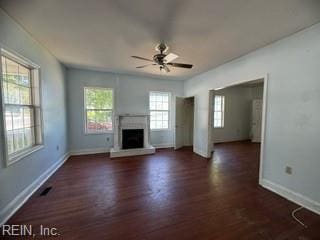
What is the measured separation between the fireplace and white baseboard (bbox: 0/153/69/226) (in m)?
2.03

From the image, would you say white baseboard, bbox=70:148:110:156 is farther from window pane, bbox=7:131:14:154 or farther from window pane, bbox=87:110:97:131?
window pane, bbox=7:131:14:154

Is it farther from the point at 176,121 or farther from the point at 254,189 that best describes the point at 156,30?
the point at 176,121

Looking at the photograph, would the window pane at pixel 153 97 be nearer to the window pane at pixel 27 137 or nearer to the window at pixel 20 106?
the window at pixel 20 106

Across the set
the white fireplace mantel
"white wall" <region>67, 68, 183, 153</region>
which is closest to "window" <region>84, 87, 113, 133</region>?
"white wall" <region>67, 68, 183, 153</region>

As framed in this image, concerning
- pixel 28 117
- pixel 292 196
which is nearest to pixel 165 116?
pixel 28 117

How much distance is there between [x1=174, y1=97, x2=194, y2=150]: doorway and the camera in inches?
222

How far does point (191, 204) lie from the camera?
7.48 feet

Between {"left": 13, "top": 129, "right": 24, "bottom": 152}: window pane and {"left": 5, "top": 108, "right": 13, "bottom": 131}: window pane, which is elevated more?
{"left": 5, "top": 108, "right": 13, "bottom": 131}: window pane

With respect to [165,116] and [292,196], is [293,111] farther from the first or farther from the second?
[165,116]

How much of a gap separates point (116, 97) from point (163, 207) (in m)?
3.93

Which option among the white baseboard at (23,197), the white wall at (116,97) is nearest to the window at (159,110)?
the white wall at (116,97)

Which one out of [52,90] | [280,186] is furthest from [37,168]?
[280,186]

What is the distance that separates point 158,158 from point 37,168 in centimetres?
287

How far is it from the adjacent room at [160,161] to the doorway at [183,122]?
1.60 meters
